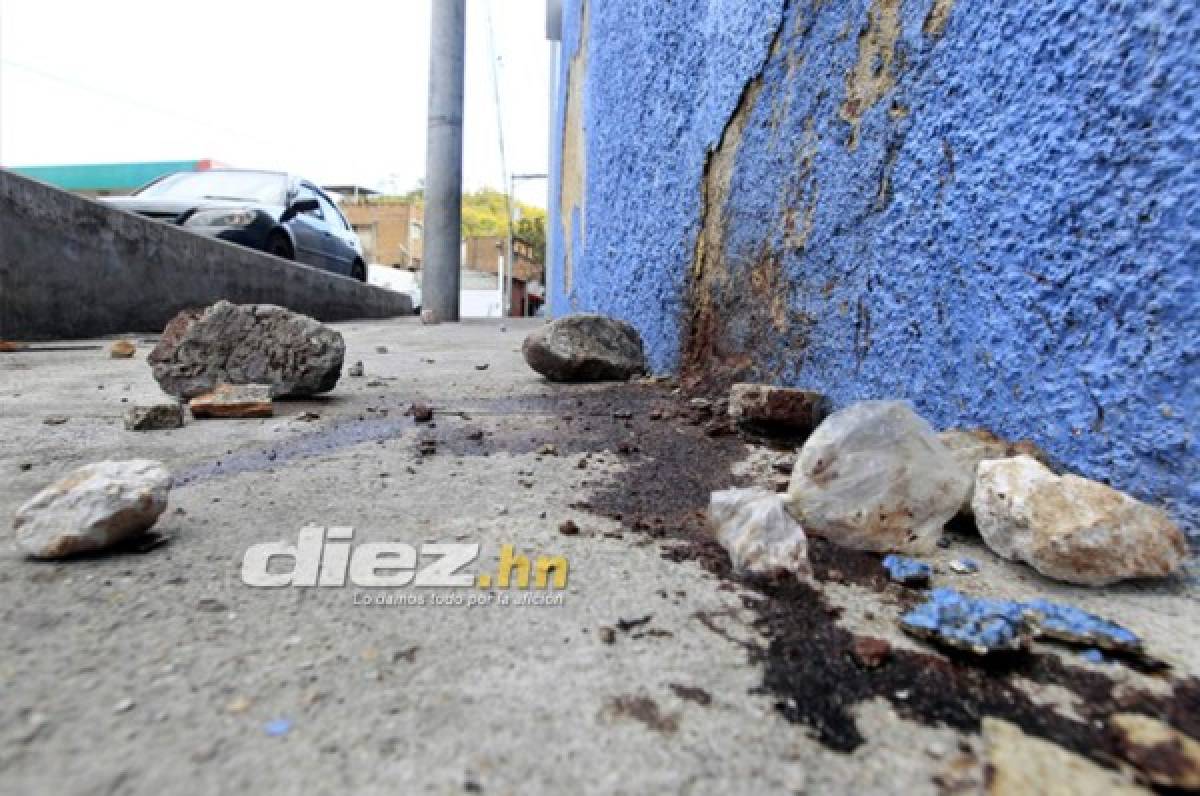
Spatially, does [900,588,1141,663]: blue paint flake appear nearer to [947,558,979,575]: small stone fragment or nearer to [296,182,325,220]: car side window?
[947,558,979,575]: small stone fragment

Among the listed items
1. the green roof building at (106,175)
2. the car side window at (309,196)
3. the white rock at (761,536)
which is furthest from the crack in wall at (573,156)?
the green roof building at (106,175)

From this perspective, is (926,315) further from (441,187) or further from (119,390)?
(441,187)

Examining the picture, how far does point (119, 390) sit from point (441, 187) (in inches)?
200

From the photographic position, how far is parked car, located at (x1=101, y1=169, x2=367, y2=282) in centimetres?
586

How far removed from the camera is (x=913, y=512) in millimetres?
1077

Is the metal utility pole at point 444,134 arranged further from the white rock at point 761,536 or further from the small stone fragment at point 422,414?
the white rock at point 761,536

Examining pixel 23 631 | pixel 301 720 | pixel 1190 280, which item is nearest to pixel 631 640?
pixel 301 720

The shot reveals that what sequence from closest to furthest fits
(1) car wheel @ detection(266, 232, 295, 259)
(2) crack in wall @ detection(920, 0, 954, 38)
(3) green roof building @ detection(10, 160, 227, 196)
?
(2) crack in wall @ detection(920, 0, 954, 38)
(1) car wheel @ detection(266, 232, 295, 259)
(3) green roof building @ detection(10, 160, 227, 196)

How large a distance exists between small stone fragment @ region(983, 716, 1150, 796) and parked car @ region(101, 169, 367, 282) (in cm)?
651

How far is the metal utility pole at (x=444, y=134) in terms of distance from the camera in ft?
23.0

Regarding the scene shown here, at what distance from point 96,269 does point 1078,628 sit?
16.6 ft

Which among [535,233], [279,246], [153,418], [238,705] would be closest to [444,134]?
[279,246]

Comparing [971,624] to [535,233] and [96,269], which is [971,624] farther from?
[535,233]

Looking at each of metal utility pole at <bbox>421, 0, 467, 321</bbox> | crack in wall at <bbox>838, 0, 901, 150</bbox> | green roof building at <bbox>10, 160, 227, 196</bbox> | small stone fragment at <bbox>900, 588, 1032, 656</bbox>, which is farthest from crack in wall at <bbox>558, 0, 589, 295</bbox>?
green roof building at <bbox>10, 160, 227, 196</bbox>
